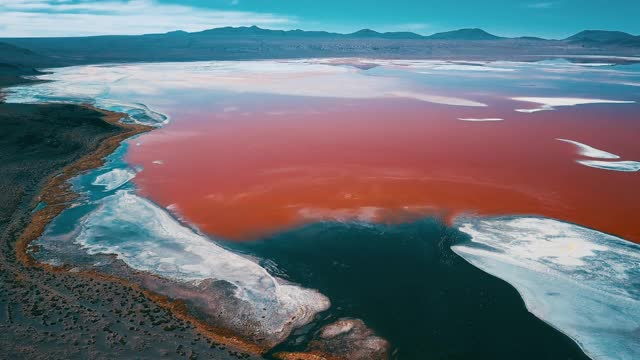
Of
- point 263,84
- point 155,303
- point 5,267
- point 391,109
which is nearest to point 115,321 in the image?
point 155,303

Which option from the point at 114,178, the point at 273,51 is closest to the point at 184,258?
the point at 114,178

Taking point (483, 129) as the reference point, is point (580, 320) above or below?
below

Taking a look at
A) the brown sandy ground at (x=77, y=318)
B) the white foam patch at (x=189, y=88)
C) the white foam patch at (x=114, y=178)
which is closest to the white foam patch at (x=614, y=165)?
the white foam patch at (x=189, y=88)

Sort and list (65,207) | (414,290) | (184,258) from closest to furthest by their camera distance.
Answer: (414,290), (184,258), (65,207)

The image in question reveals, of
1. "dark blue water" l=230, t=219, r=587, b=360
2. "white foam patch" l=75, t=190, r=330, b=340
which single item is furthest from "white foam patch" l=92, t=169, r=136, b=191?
"dark blue water" l=230, t=219, r=587, b=360

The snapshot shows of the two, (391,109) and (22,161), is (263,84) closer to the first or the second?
(391,109)

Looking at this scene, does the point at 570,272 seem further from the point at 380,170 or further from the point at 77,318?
the point at 77,318
